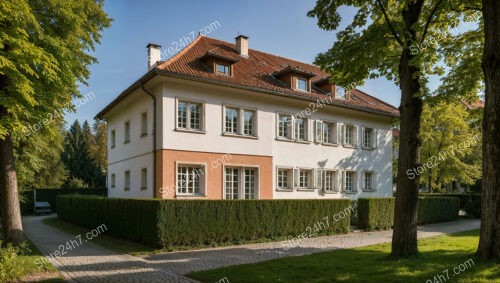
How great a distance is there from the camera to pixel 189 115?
18.4 meters

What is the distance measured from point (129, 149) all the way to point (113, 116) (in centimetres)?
481

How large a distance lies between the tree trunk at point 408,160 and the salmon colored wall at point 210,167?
31.7 ft

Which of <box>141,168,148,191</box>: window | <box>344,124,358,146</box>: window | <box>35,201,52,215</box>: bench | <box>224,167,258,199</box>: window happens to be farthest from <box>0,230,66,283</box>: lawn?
<box>35,201,52,215</box>: bench

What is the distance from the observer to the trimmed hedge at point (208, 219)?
1390 cm

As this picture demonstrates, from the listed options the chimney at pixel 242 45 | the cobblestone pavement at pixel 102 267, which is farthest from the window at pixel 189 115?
the chimney at pixel 242 45

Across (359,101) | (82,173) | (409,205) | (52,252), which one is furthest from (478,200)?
(82,173)

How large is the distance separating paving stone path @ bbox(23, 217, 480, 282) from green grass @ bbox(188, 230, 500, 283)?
0.99 metres

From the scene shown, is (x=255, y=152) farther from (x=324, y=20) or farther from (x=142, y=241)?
(x=324, y=20)

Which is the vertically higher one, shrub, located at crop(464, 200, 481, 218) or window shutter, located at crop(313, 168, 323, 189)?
window shutter, located at crop(313, 168, 323, 189)

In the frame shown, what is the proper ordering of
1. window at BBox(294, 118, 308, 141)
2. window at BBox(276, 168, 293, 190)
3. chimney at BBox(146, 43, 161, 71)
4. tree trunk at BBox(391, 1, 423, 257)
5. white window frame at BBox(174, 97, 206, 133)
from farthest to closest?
chimney at BBox(146, 43, 161, 71) → window at BBox(294, 118, 308, 141) → window at BBox(276, 168, 293, 190) → white window frame at BBox(174, 97, 206, 133) → tree trunk at BBox(391, 1, 423, 257)

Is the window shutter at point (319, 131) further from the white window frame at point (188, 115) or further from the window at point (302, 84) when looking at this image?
the white window frame at point (188, 115)

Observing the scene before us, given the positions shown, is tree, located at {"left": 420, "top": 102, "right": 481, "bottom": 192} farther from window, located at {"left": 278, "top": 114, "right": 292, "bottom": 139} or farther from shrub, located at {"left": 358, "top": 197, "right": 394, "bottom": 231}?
window, located at {"left": 278, "top": 114, "right": 292, "bottom": 139}

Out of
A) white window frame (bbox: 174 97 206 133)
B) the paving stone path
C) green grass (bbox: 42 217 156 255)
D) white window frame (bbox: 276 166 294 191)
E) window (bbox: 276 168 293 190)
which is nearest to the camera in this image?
the paving stone path

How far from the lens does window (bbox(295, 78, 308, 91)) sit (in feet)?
75.2
